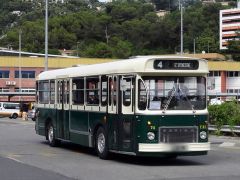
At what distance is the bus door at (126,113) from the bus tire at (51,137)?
606 centimetres

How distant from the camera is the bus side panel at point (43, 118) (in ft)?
71.1

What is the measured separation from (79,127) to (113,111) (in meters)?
2.72

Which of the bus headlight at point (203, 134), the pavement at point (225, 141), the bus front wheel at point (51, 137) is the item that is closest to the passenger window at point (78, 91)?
the bus front wheel at point (51, 137)

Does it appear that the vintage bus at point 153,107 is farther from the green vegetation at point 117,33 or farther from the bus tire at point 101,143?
the green vegetation at point 117,33

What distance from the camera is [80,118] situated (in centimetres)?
1891

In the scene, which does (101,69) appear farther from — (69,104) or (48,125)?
(48,125)

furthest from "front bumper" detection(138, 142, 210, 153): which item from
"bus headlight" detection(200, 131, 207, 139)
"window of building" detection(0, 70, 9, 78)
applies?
"window of building" detection(0, 70, 9, 78)

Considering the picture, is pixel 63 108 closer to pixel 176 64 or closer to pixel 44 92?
pixel 44 92

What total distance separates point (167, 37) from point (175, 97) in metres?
115

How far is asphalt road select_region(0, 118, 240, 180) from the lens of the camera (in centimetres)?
1351

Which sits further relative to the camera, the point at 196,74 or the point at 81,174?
the point at 196,74

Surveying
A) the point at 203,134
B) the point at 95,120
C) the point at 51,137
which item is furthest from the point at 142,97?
the point at 51,137

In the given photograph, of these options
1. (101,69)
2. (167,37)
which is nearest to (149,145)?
(101,69)

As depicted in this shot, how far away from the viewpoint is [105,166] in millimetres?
15547
